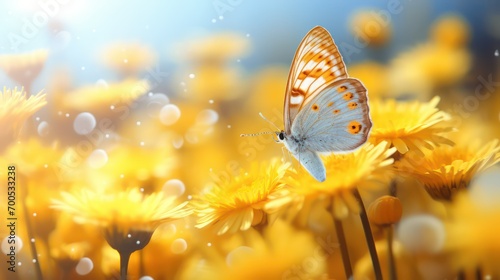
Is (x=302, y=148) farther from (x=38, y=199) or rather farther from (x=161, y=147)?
(x=38, y=199)

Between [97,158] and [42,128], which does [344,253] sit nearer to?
[97,158]

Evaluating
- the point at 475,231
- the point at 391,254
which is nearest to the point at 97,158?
the point at 391,254

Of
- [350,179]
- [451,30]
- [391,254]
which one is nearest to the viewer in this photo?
[350,179]

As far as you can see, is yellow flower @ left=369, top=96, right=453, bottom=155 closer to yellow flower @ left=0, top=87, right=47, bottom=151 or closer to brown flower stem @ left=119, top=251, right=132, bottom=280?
brown flower stem @ left=119, top=251, right=132, bottom=280

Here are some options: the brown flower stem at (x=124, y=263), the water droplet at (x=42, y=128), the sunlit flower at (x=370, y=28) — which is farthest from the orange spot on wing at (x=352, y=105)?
the water droplet at (x=42, y=128)

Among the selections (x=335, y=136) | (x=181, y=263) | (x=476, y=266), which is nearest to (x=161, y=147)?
(x=181, y=263)

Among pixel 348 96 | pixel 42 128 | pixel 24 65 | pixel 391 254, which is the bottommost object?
pixel 391 254

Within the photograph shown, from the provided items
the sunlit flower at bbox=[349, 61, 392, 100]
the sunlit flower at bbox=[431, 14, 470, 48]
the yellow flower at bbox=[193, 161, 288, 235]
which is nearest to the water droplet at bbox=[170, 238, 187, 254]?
the yellow flower at bbox=[193, 161, 288, 235]
